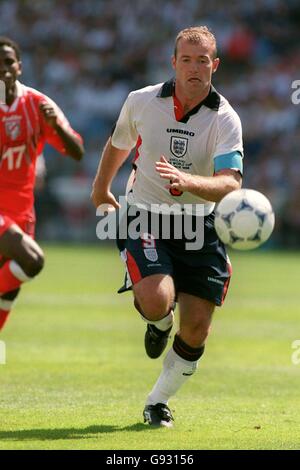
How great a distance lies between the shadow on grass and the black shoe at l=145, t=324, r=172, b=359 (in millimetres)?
693

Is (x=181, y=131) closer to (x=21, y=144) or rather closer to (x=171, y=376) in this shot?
A: (x=21, y=144)

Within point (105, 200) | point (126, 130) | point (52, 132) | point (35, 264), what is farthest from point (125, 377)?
point (35, 264)

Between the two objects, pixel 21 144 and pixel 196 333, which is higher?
pixel 21 144

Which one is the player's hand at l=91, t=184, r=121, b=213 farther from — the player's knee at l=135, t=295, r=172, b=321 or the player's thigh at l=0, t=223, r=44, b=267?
the player's thigh at l=0, t=223, r=44, b=267

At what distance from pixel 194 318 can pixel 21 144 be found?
2036 mm

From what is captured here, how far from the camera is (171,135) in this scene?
24.6ft

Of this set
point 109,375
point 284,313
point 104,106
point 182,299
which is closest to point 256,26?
point 104,106

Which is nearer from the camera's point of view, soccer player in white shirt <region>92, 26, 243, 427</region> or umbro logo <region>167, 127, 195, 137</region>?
soccer player in white shirt <region>92, 26, 243, 427</region>

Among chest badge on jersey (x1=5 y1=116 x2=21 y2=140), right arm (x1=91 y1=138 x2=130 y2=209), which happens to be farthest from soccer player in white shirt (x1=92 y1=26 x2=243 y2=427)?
chest badge on jersey (x1=5 y1=116 x2=21 y2=140)

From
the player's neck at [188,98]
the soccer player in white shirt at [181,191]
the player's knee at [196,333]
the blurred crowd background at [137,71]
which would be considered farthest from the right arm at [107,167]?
the blurred crowd background at [137,71]

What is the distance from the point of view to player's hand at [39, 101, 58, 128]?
26.1ft

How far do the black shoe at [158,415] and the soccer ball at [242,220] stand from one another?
1267mm

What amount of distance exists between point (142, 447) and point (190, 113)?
2.41 meters

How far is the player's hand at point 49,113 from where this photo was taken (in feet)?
26.1
